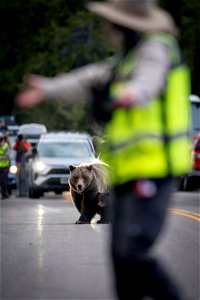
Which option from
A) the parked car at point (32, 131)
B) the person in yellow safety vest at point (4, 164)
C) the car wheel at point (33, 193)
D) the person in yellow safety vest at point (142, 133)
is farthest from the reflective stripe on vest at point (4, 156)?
the person in yellow safety vest at point (142, 133)

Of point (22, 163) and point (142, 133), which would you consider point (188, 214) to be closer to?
point (22, 163)

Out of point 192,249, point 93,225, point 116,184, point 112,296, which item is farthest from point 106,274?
point 93,225

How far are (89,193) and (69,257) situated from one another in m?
4.69

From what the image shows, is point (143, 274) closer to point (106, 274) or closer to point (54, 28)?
point (106, 274)

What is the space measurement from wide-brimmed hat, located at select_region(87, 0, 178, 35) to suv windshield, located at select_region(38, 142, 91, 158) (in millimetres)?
22929

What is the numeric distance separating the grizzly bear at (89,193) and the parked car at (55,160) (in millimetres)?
11060

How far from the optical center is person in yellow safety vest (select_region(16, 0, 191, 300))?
19.0ft

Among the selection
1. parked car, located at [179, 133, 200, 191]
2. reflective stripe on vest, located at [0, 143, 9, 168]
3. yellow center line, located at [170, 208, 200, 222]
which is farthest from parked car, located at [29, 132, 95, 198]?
yellow center line, located at [170, 208, 200, 222]

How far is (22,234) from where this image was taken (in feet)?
48.4

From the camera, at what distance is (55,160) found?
28.6 meters

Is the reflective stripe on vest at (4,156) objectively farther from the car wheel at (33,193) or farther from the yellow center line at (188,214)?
the yellow center line at (188,214)

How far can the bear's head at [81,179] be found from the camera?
16.0 meters

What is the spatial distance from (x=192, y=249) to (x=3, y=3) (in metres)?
60.8

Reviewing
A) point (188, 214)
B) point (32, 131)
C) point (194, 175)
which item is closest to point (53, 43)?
point (32, 131)
